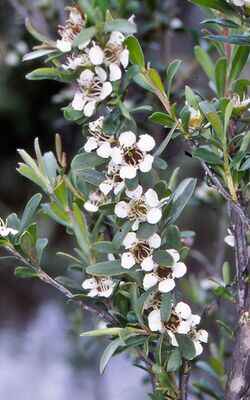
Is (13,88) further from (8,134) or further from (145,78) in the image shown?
(145,78)

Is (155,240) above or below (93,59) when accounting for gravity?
below

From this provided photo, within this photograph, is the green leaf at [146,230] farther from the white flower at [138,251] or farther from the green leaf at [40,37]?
the green leaf at [40,37]

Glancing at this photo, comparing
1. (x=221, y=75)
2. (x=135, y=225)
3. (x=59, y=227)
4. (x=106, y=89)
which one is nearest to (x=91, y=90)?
(x=106, y=89)

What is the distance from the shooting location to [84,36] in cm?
44

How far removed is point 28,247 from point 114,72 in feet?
0.61

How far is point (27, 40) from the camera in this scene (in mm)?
1466

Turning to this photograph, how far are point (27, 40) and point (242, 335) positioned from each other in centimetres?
107

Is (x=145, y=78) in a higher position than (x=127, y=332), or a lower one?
higher

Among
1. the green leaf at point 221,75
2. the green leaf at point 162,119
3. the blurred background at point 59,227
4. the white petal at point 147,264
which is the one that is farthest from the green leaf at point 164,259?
the blurred background at point 59,227

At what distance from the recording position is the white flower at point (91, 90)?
48 cm

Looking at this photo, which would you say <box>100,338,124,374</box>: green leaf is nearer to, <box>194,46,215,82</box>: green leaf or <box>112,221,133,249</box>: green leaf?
<box>112,221,133,249</box>: green leaf

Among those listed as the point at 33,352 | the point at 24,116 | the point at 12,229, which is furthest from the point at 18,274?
the point at 24,116

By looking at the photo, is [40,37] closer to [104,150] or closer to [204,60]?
[104,150]

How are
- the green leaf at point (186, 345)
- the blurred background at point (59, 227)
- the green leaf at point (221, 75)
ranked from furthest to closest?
the blurred background at point (59, 227), the green leaf at point (221, 75), the green leaf at point (186, 345)
